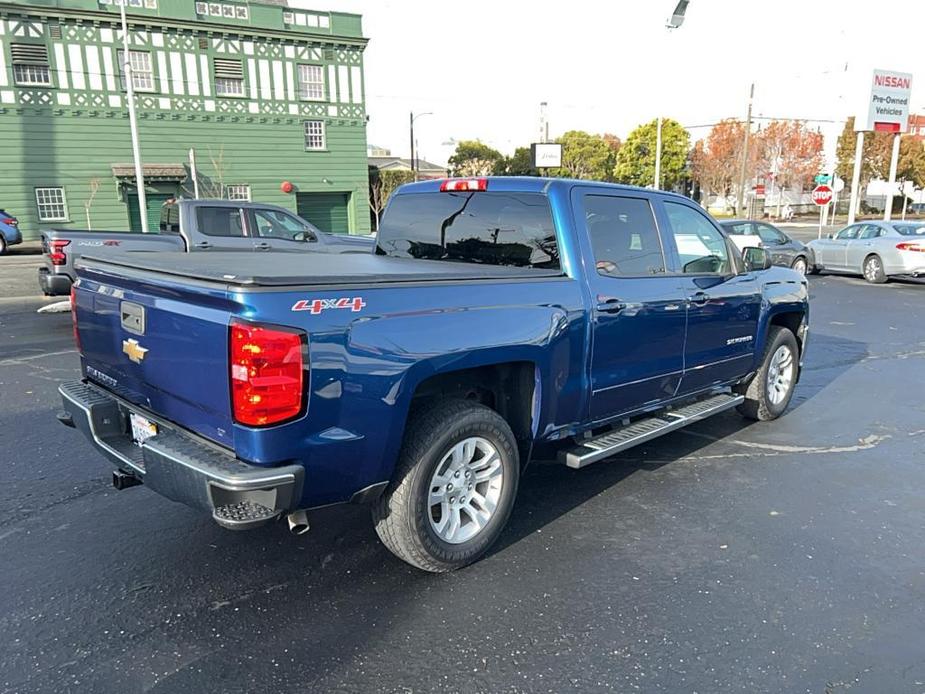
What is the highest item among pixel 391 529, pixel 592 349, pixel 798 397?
pixel 592 349

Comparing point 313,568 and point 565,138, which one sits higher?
point 565,138

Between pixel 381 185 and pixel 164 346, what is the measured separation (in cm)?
3385

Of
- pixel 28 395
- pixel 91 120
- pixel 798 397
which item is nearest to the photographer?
pixel 28 395

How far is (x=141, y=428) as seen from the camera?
329cm

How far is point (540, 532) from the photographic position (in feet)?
12.6

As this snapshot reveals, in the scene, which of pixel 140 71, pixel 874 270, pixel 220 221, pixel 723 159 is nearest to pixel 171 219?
pixel 220 221

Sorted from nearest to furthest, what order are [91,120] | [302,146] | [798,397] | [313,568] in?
[313,568]
[798,397]
[91,120]
[302,146]

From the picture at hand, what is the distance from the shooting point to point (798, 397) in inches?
268

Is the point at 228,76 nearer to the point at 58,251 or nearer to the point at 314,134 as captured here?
the point at 314,134

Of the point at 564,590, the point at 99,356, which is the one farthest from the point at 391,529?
the point at 99,356

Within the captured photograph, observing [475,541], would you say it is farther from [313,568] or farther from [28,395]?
[28,395]

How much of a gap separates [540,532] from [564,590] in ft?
1.96

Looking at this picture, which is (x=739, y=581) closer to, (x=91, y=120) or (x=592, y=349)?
(x=592, y=349)

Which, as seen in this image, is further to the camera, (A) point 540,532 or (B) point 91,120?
(B) point 91,120
